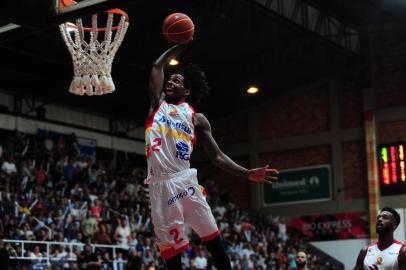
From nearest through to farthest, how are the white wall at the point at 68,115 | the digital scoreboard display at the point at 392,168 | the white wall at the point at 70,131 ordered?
the digital scoreboard display at the point at 392,168
the white wall at the point at 70,131
the white wall at the point at 68,115

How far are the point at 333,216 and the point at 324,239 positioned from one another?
3.05 feet

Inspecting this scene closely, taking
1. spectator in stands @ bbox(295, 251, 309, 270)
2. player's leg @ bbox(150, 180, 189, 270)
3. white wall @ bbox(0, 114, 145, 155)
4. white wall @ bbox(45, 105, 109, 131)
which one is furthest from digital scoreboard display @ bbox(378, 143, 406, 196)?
white wall @ bbox(45, 105, 109, 131)

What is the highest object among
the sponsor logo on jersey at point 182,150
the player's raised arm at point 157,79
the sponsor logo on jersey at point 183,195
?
the player's raised arm at point 157,79

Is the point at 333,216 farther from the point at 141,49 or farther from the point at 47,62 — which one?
the point at 47,62

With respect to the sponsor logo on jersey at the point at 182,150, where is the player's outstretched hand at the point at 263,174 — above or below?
below

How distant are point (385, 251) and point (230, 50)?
1702 cm

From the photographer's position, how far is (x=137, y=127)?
27281 millimetres

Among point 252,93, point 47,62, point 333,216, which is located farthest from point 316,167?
point 47,62

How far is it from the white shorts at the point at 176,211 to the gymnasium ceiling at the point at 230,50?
12816 millimetres

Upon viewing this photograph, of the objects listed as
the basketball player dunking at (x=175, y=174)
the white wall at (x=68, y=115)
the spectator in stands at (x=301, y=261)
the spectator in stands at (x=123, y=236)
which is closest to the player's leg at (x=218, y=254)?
the basketball player dunking at (x=175, y=174)

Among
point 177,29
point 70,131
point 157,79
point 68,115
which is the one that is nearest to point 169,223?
point 157,79

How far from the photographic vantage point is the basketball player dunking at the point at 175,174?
543cm

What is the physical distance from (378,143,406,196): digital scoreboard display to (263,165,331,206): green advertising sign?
45.8 feet

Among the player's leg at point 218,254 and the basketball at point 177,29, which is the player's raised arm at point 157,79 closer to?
the basketball at point 177,29
